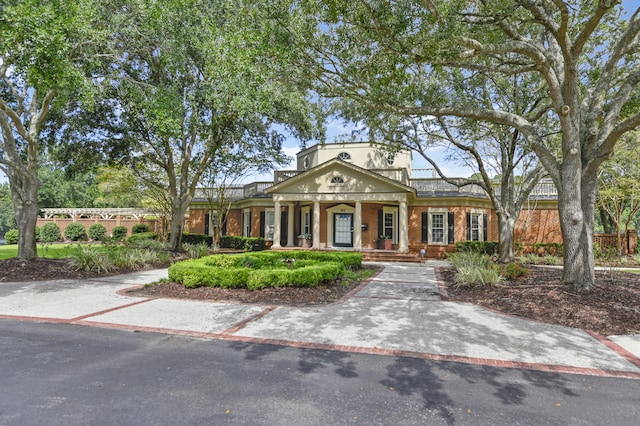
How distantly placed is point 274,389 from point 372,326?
2726 millimetres

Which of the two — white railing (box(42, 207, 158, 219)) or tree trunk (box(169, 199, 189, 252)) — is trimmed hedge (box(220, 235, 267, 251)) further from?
white railing (box(42, 207, 158, 219))

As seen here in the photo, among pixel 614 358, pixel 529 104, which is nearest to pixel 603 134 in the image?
pixel 614 358

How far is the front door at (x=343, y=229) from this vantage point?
813 inches

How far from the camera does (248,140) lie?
54.3ft

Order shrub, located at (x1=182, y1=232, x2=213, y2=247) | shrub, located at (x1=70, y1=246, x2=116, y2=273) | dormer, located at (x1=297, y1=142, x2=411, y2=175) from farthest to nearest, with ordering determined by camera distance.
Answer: shrub, located at (x1=182, y1=232, x2=213, y2=247), dormer, located at (x1=297, y1=142, x2=411, y2=175), shrub, located at (x1=70, y1=246, x2=116, y2=273)

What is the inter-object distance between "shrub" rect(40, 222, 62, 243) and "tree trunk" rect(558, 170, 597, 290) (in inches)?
1394

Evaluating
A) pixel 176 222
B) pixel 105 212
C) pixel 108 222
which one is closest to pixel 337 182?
pixel 176 222

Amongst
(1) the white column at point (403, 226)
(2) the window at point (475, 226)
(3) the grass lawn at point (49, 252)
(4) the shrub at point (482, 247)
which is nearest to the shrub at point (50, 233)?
(3) the grass lawn at point (49, 252)

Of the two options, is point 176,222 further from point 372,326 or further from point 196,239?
point 372,326

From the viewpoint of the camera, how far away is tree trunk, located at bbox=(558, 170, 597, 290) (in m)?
7.61

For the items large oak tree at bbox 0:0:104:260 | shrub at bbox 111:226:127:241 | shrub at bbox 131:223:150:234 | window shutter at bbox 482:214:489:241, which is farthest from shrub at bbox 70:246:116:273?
window shutter at bbox 482:214:489:241

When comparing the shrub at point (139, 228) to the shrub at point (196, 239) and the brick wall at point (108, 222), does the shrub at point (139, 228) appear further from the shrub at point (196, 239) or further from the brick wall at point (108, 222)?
the shrub at point (196, 239)

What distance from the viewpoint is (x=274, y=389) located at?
3537 mm

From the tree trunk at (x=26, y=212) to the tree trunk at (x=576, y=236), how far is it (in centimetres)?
1576
